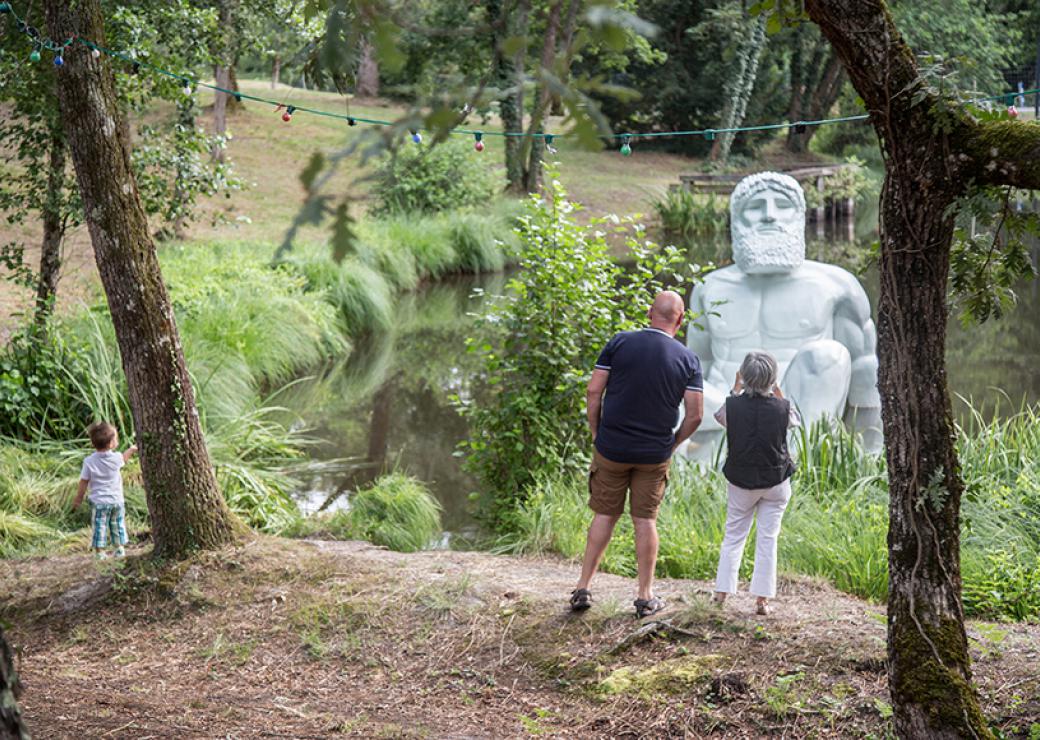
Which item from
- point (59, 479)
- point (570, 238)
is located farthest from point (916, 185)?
point (59, 479)

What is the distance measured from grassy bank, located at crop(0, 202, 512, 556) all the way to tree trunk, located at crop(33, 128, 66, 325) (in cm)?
30

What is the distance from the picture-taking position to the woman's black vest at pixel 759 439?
5.15 m

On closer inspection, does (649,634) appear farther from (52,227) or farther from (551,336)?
(52,227)

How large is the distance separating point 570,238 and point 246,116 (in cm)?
2504

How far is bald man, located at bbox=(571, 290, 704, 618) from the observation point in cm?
512

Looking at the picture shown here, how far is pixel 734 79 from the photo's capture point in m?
31.2

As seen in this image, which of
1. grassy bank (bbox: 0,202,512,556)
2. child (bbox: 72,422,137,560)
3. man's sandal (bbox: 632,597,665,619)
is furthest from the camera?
grassy bank (bbox: 0,202,512,556)

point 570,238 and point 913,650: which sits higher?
point 570,238

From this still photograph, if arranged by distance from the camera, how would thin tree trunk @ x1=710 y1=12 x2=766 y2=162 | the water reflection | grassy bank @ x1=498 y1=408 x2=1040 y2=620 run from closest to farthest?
grassy bank @ x1=498 y1=408 x2=1040 y2=620 < the water reflection < thin tree trunk @ x1=710 y1=12 x2=766 y2=162

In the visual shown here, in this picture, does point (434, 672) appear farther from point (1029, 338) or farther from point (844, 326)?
point (1029, 338)

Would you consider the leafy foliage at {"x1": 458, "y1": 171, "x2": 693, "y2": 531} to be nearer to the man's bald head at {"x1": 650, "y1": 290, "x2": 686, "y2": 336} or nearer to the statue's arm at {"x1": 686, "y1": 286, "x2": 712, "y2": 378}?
the statue's arm at {"x1": 686, "y1": 286, "x2": 712, "y2": 378}

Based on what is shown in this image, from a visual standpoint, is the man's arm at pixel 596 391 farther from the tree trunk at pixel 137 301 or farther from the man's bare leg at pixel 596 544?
the tree trunk at pixel 137 301

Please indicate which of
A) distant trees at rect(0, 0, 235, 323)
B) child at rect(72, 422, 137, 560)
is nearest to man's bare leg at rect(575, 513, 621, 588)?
child at rect(72, 422, 137, 560)

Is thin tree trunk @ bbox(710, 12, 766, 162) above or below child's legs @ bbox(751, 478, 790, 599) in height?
above
